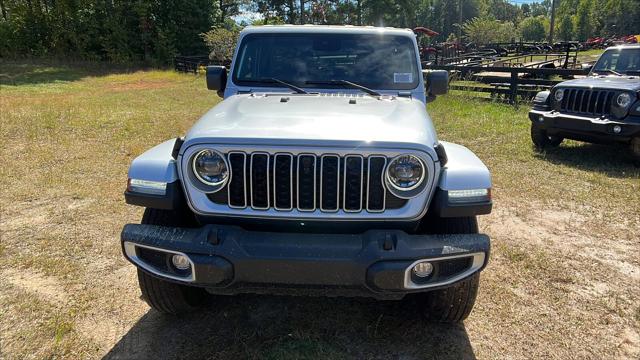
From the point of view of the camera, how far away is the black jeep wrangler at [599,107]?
6.14 m

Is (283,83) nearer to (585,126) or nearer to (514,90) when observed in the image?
(585,126)

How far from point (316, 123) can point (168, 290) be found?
135 centimetres

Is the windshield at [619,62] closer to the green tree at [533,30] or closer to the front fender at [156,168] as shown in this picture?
the front fender at [156,168]

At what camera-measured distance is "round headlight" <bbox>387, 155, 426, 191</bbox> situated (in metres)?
2.38

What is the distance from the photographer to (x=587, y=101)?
258 inches

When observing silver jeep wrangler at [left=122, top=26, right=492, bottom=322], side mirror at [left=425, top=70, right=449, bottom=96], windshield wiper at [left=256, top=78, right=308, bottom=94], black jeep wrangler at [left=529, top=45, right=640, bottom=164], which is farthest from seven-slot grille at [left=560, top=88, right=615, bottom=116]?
windshield wiper at [left=256, top=78, right=308, bottom=94]

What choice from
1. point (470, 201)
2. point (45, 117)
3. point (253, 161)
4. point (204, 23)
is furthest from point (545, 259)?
point (204, 23)

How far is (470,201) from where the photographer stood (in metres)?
2.44

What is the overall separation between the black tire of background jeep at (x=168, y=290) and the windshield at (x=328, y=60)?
55.8 inches

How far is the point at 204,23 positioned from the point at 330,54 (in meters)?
33.2

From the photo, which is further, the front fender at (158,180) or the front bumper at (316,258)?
the front fender at (158,180)

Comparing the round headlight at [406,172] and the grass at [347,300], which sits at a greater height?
the round headlight at [406,172]

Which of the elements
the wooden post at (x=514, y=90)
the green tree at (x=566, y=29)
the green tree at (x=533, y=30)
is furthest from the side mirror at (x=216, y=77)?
the green tree at (x=533, y=30)

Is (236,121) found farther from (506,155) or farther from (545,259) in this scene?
(506,155)
